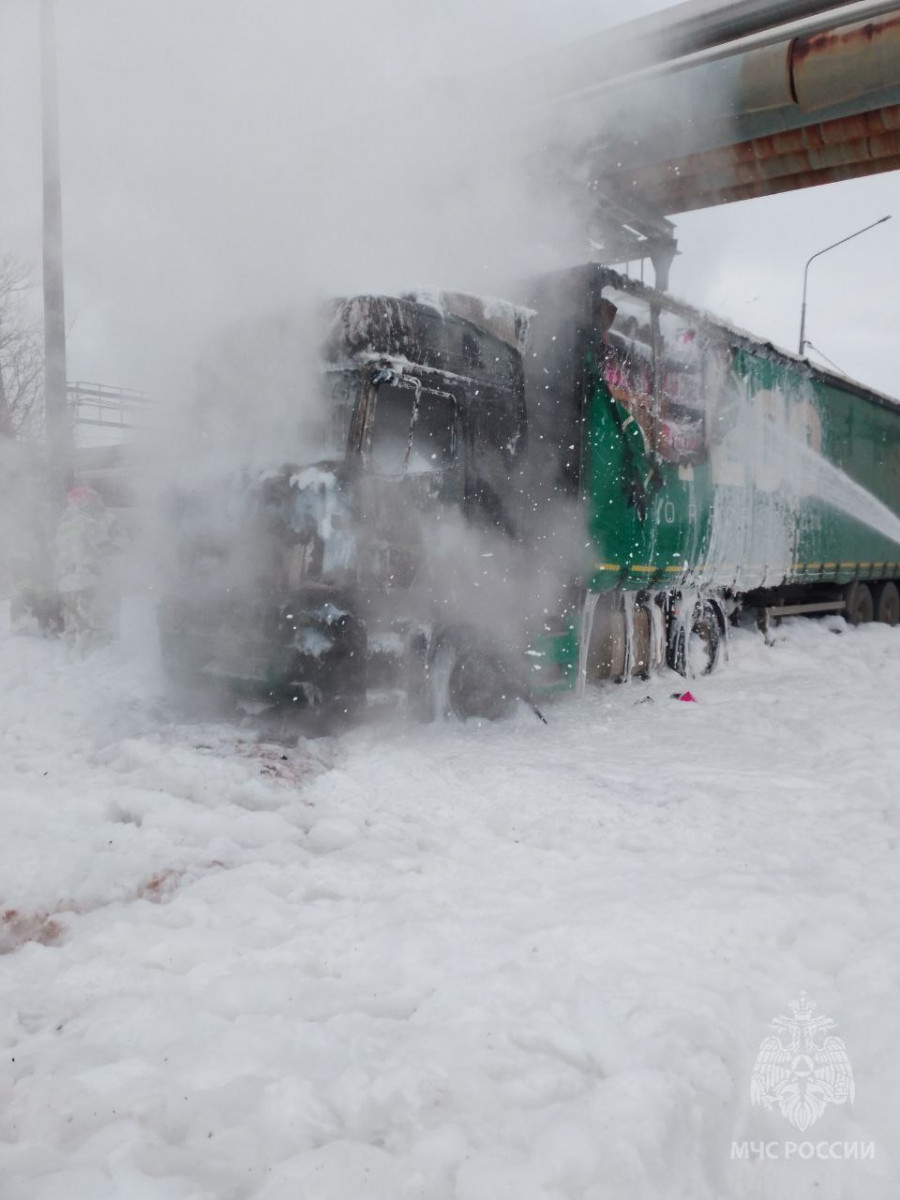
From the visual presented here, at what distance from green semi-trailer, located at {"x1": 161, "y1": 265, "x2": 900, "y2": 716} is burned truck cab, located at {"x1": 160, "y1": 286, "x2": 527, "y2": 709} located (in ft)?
0.05

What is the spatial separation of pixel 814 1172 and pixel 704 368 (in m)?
7.78

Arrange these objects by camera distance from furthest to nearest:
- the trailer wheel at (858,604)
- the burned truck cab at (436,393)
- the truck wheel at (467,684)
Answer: the trailer wheel at (858,604) → the truck wheel at (467,684) → the burned truck cab at (436,393)

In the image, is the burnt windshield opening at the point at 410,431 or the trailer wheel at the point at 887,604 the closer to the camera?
the burnt windshield opening at the point at 410,431

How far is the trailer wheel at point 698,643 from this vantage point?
9.02m

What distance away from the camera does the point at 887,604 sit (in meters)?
14.2

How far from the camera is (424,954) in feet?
9.98

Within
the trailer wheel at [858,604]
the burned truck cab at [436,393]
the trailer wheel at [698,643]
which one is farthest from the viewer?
the trailer wheel at [858,604]

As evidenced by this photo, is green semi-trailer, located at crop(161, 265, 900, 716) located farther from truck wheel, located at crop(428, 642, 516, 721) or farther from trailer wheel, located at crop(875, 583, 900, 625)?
trailer wheel, located at crop(875, 583, 900, 625)

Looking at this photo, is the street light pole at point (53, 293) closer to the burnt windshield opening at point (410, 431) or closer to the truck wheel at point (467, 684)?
the burnt windshield opening at point (410, 431)

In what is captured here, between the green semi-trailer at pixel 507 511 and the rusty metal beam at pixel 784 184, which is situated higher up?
the rusty metal beam at pixel 784 184

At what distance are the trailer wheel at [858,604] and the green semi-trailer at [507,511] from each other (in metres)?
2.93

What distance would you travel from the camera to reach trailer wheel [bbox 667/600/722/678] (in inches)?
355

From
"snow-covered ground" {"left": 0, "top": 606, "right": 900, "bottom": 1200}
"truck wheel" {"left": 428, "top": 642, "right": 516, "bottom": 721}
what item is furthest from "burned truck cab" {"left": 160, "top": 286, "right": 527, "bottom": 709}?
"snow-covered ground" {"left": 0, "top": 606, "right": 900, "bottom": 1200}

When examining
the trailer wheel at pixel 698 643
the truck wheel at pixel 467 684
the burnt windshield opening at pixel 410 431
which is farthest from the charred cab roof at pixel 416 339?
the trailer wheel at pixel 698 643
